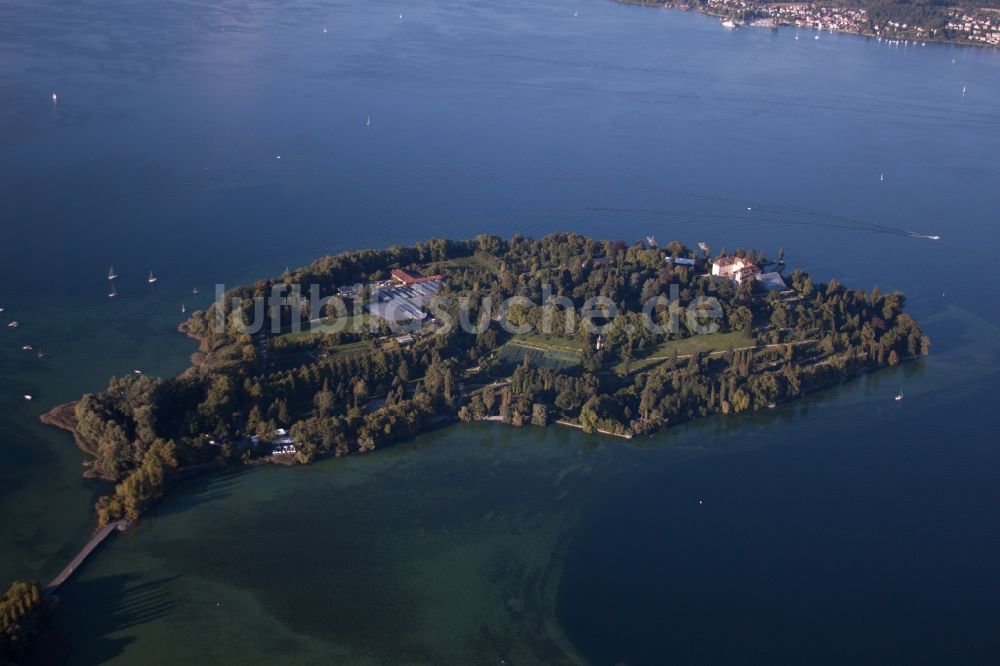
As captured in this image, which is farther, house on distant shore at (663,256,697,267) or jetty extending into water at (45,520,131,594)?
house on distant shore at (663,256,697,267)

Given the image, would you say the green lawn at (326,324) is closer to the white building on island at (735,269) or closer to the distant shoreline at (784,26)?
the white building on island at (735,269)

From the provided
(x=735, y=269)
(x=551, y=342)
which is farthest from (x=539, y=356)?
(x=735, y=269)

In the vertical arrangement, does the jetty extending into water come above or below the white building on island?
below

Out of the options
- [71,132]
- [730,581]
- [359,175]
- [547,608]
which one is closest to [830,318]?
[730,581]

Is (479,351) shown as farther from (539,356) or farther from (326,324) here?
(326,324)

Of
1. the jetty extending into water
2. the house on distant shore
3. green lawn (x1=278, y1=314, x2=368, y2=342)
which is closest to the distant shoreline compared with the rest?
the house on distant shore

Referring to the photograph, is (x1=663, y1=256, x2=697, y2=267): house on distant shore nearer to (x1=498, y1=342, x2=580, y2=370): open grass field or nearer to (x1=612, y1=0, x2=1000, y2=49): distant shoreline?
(x1=498, y1=342, x2=580, y2=370): open grass field

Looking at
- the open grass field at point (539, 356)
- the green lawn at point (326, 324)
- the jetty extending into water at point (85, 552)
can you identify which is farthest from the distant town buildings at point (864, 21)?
the jetty extending into water at point (85, 552)
